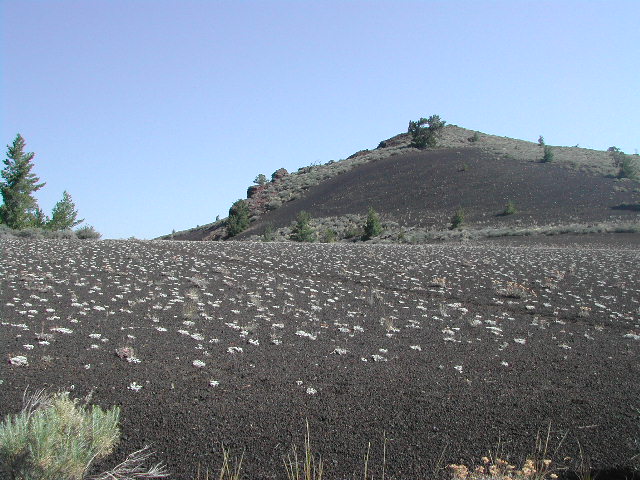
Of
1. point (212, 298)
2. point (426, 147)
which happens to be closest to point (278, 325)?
point (212, 298)

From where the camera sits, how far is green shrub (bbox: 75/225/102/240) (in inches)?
1284

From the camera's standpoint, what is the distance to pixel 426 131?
9019cm

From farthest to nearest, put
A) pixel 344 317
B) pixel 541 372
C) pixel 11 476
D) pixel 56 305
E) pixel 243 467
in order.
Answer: pixel 344 317, pixel 56 305, pixel 541 372, pixel 243 467, pixel 11 476

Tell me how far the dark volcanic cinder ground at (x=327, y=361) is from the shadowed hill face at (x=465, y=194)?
33.9 m

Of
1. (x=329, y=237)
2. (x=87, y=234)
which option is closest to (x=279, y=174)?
(x=329, y=237)

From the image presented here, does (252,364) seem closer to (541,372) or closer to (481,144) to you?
(541,372)

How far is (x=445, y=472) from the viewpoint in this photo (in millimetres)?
5227

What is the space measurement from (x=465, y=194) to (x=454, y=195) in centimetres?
122

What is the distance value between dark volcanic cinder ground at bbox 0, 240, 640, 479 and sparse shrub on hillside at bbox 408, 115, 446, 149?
75.5 metres

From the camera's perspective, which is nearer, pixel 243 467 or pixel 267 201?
pixel 243 467

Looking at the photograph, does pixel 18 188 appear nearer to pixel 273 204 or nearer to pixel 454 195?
pixel 273 204

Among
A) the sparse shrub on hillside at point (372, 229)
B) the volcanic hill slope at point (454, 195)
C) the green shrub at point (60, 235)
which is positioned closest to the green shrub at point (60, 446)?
the green shrub at point (60, 235)

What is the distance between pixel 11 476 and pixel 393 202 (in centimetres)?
5727

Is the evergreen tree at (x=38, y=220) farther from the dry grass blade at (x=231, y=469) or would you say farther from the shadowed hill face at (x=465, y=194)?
the dry grass blade at (x=231, y=469)
